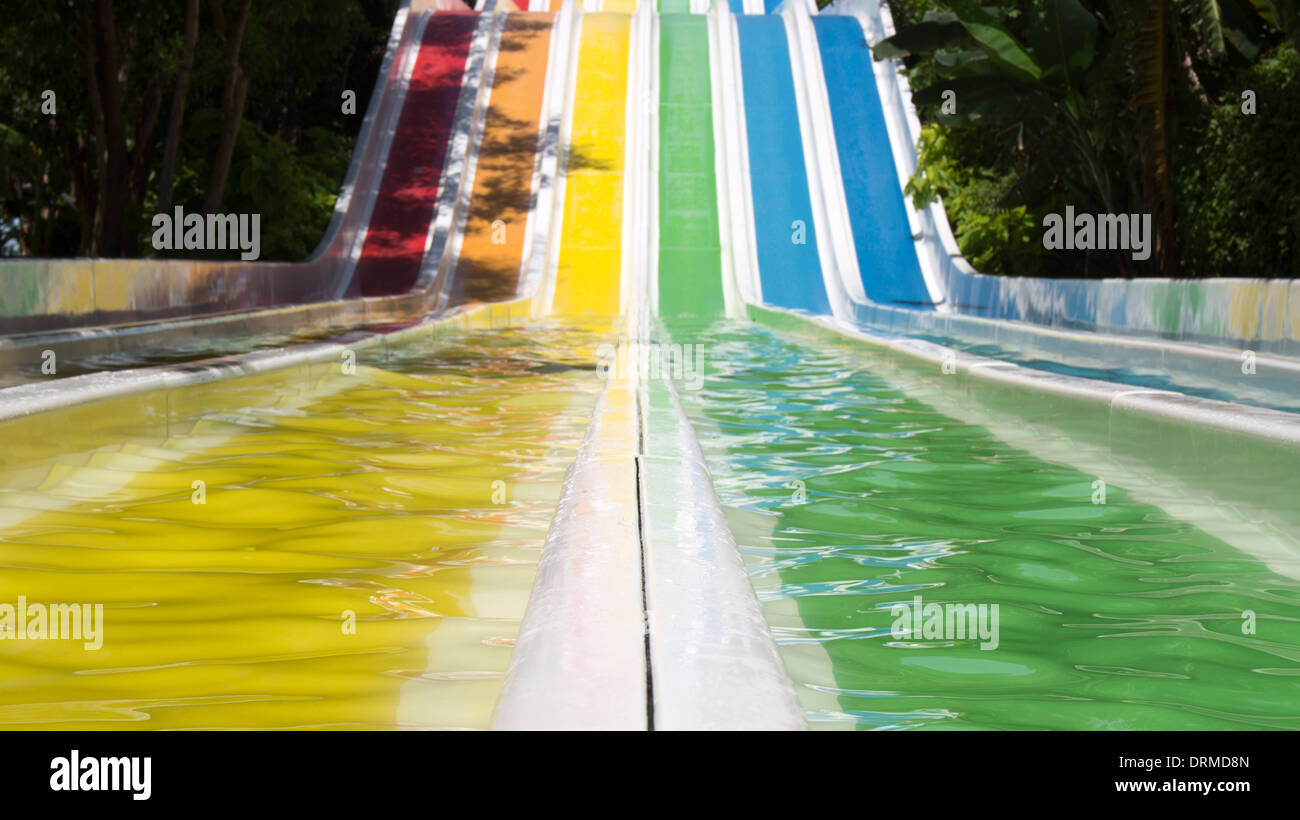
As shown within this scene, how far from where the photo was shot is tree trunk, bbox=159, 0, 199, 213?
13.7m

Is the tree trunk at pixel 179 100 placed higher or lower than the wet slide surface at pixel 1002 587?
higher

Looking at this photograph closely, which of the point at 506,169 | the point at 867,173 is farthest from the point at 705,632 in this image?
the point at 506,169

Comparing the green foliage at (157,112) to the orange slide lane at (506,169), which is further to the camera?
the orange slide lane at (506,169)

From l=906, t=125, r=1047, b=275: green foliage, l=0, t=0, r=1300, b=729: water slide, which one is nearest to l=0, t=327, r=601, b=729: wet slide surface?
l=0, t=0, r=1300, b=729: water slide

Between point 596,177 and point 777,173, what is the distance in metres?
2.85

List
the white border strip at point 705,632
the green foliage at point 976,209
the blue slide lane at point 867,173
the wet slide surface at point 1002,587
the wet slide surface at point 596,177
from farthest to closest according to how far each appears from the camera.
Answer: the wet slide surface at point 596,177 → the blue slide lane at point 867,173 → the green foliage at point 976,209 → the wet slide surface at point 1002,587 → the white border strip at point 705,632

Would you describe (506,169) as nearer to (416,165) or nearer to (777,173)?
(416,165)

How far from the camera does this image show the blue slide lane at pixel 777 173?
17234 millimetres

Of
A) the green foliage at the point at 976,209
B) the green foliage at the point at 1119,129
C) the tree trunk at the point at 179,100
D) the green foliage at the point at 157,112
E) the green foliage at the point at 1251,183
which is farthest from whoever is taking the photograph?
the green foliage at the point at 976,209

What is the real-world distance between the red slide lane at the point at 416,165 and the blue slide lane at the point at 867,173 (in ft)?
20.6

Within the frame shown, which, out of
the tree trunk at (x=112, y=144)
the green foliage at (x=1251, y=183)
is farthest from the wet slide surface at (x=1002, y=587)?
the tree trunk at (x=112, y=144)

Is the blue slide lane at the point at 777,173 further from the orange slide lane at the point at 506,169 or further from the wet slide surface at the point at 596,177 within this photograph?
the orange slide lane at the point at 506,169

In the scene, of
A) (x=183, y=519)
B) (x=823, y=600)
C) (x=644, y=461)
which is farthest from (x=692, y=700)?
(x=183, y=519)

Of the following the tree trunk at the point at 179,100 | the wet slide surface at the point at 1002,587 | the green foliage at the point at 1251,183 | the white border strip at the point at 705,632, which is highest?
the tree trunk at the point at 179,100
